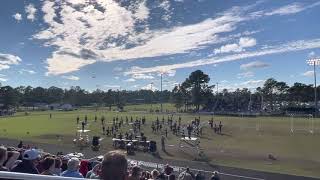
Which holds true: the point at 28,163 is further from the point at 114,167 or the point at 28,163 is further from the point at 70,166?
the point at 114,167

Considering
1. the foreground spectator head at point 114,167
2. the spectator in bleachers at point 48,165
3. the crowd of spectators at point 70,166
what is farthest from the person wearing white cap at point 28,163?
the foreground spectator head at point 114,167

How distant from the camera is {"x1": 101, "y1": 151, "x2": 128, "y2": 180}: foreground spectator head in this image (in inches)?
148

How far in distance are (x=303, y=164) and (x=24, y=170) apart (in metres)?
32.6

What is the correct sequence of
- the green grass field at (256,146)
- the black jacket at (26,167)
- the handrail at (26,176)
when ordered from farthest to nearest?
the green grass field at (256,146) < the black jacket at (26,167) < the handrail at (26,176)

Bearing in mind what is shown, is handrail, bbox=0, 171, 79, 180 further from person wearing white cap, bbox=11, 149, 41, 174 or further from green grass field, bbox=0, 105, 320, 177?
green grass field, bbox=0, 105, 320, 177

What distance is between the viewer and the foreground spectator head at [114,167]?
3752mm

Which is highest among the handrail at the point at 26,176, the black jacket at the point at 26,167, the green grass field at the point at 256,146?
the handrail at the point at 26,176

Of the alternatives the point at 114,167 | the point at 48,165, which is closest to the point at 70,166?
the point at 48,165

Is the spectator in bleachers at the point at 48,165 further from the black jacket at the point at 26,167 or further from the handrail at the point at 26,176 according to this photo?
the handrail at the point at 26,176

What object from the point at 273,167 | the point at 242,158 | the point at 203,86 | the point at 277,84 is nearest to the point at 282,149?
the point at 242,158

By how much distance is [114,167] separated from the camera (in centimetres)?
375

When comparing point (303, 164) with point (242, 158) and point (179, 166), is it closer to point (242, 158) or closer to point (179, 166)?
point (242, 158)

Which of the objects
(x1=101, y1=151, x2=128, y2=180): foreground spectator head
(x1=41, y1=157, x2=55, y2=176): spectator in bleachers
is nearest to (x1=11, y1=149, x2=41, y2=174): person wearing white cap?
(x1=41, y1=157, x2=55, y2=176): spectator in bleachers

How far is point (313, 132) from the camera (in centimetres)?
5916
